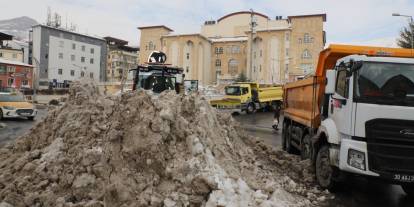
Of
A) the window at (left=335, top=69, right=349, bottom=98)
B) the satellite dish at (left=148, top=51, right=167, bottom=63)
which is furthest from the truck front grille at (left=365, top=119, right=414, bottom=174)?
the satellite dish at (left=148, top=51, right=167, bottom=63)

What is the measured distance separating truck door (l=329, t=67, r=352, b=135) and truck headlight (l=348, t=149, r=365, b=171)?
0.35 m

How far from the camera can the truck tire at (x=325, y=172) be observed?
24.9 ft

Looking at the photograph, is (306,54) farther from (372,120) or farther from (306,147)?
(372,120)

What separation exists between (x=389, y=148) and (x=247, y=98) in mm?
25349

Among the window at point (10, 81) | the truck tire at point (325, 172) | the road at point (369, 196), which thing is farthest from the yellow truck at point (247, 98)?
the window at point (10, 81)

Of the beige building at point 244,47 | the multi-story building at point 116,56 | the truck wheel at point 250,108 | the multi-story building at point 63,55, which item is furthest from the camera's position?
the multi-story building at point 116,56

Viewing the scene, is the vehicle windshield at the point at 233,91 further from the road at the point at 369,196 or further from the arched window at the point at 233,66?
the arched window at the point at 233,66

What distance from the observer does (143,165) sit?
6.59 metres

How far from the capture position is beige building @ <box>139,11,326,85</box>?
7112 centimetres

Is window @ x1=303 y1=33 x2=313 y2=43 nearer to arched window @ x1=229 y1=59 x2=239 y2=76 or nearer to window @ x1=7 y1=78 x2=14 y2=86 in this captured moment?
arched window @ x1=229 y1=59 x2=239 y2=76

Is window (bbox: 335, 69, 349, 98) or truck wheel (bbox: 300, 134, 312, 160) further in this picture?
truck wheel (bbox: 300, 134, 312, 160)

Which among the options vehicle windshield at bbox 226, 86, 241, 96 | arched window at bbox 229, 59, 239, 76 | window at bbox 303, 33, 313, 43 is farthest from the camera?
arched window at bbox 229, 59, 239, 76

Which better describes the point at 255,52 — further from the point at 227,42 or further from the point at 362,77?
the point at 362,77

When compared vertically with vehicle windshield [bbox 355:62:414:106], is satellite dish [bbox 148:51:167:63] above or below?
above
